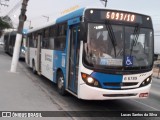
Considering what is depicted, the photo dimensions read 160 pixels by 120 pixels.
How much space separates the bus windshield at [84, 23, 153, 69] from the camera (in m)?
8.93

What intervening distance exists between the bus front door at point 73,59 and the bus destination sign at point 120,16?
1118 millimetres

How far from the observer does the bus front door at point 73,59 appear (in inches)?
380

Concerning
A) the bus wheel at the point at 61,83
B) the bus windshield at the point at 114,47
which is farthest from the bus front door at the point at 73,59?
the bus wheel at the point at 61,83

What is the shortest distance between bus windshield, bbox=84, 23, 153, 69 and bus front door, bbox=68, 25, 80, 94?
2.38 feet

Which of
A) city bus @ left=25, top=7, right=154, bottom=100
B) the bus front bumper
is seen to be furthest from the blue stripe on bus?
the bus front bumper

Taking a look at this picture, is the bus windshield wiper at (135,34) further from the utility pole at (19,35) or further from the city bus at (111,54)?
the utility pole at (19,35)

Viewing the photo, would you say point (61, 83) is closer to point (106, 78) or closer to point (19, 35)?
point (106, 78)

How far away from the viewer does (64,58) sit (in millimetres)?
10938

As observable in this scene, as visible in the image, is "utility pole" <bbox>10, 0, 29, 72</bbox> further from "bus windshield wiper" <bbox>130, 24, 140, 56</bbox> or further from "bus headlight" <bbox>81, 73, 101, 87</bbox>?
"bus windshield wiper" <bbox>130, 24, 140, 56</bbox>

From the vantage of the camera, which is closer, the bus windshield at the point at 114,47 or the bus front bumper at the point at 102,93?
the bus front bumper at the point at 102,93

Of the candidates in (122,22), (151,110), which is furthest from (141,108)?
(122,22)

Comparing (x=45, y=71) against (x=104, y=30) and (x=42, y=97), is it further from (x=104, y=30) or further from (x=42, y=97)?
(x=104, y=30)

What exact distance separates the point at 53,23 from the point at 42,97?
3563 millimetres

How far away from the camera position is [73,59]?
395 inches
